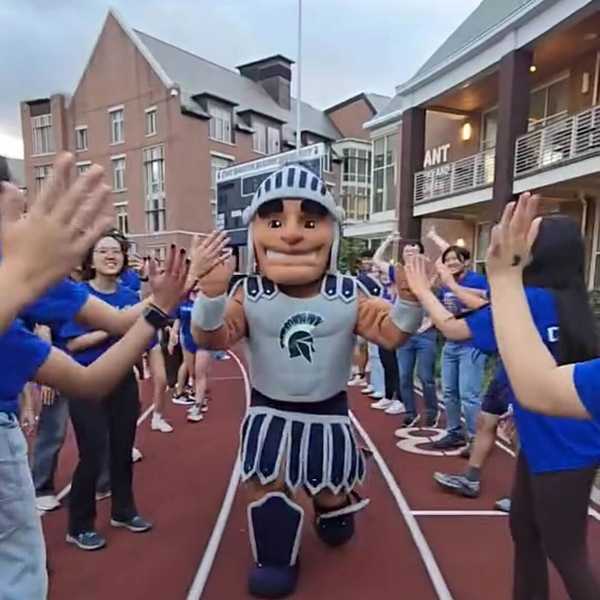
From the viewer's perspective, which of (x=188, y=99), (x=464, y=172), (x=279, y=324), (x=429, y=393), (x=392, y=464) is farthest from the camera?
(x=188, y=99)

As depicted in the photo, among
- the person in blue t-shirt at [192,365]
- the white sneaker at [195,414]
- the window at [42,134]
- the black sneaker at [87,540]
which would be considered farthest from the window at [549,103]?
the window at [42,134]

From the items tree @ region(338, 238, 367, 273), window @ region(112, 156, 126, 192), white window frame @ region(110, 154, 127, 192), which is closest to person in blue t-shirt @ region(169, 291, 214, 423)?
tree @ region(338, 238, 367, 273)

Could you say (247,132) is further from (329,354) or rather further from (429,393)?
(329,354)

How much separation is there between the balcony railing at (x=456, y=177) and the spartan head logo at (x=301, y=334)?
11336mm

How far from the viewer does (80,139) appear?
1206 inches

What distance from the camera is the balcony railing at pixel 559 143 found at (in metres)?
10.0

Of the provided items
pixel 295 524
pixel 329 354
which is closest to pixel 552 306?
pixel 329 354

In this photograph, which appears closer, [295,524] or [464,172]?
[295,524]

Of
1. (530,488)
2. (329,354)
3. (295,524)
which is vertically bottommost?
(295,524)

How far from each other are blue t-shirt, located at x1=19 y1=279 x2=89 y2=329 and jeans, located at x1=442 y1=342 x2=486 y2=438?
123 inches

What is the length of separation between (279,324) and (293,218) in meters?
0.51

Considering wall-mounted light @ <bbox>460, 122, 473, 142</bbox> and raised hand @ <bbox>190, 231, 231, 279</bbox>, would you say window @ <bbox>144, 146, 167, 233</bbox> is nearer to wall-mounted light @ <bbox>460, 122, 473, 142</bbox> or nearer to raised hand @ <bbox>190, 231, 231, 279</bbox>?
wall-mounted light @ <bbox>460, 122, 473, 142</bbox>

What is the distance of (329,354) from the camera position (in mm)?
2670

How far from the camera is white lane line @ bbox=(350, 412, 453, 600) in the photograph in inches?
106
